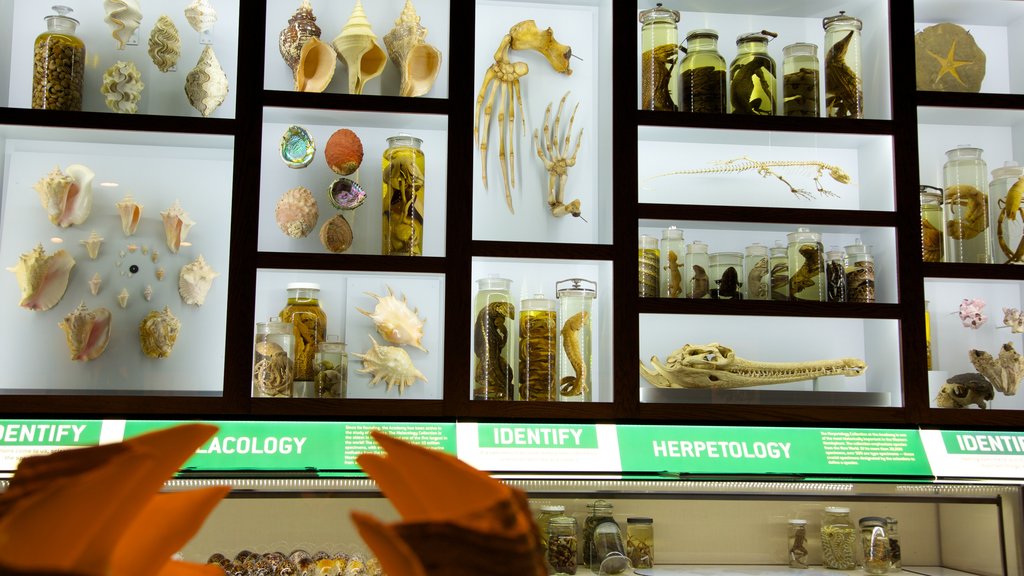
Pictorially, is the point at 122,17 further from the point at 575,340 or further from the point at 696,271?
the point at 696,271

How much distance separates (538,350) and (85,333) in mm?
1255

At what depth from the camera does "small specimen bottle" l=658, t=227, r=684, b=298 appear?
2643 millimetres

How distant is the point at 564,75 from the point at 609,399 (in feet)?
3.41

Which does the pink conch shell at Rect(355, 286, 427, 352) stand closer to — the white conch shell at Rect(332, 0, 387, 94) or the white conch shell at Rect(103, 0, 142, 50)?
the white conch shell at Rect(332, 0, 387, 94)

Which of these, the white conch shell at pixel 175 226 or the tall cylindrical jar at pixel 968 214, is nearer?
the white conch shell at pixel 175 226

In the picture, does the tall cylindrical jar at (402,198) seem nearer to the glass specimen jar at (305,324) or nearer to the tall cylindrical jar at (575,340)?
the glass specimen jar at (305,324)

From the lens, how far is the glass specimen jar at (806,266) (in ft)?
8.75

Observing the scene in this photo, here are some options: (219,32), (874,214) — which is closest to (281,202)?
(219,32)

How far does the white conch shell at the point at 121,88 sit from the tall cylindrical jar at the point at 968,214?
2.38 meters

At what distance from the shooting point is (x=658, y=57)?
8.81 feet

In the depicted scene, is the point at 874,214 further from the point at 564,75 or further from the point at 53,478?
the point at 53,478

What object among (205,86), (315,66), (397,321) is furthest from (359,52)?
(397,321)

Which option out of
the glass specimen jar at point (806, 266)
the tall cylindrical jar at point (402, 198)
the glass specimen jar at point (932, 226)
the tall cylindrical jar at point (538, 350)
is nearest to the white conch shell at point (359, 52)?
the tall cylindrical jar at point (402, 198)

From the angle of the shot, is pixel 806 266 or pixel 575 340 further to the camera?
pixel 806 266
